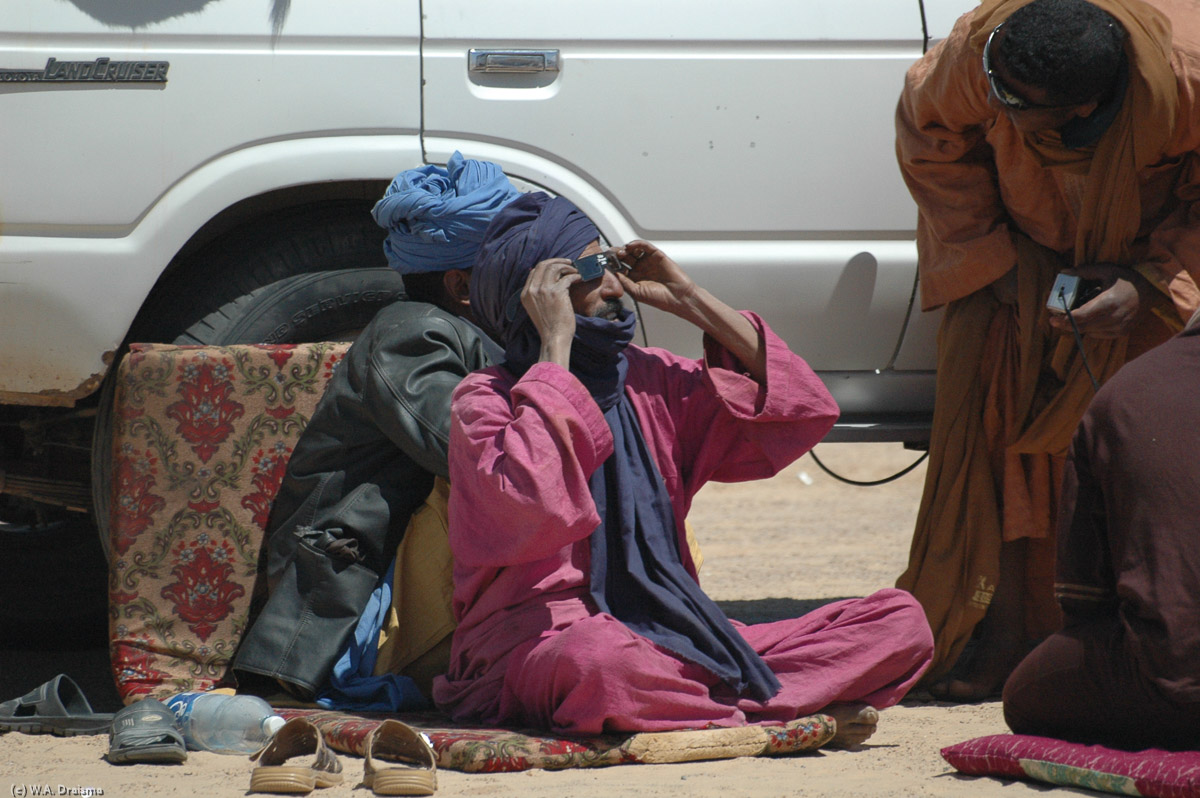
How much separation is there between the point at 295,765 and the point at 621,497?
2.85ft

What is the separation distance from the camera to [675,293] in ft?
10.1

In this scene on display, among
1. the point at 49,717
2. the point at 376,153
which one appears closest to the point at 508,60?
the point at 376,153

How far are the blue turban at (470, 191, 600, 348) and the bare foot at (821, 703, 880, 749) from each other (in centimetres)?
110

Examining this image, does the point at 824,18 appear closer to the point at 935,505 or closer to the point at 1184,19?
the point at 1184,19

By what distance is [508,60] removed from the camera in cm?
358

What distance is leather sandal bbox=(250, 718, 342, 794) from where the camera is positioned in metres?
2.56

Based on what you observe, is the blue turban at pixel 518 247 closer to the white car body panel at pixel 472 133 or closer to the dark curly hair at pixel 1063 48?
the white car body panel at pixel 472 133

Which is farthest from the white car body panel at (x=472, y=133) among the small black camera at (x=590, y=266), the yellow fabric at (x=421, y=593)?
the yellow fabric at (x=421, y=593)

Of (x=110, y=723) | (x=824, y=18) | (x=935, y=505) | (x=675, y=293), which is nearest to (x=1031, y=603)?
(x=935, y=505)

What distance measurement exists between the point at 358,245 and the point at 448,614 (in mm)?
1125

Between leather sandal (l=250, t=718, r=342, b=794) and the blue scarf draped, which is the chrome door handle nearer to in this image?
the blue scarf draped

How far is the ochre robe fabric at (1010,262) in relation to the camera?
3355mm

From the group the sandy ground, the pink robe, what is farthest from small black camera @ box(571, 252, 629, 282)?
the sandy ground

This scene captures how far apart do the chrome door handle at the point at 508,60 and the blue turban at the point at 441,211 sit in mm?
306
